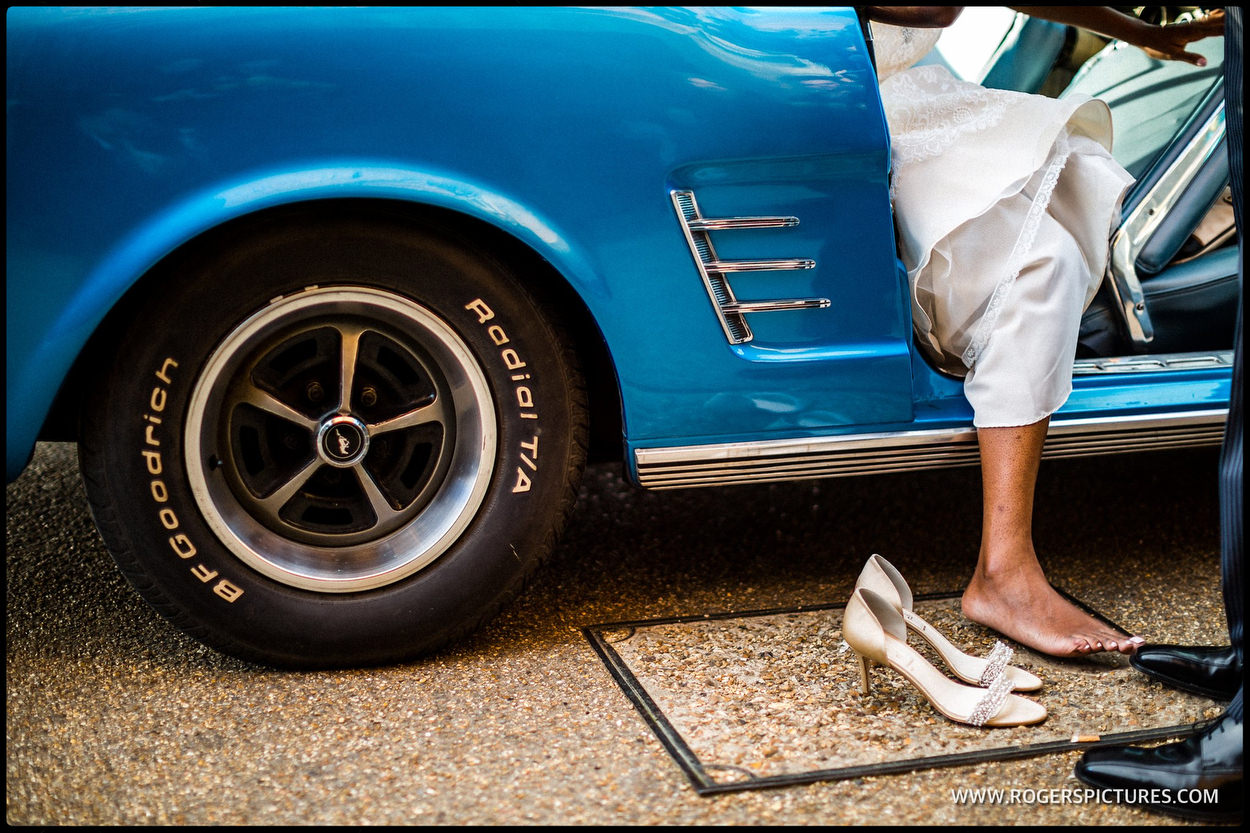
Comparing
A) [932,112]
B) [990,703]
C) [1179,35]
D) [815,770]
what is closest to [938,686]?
[990,703]

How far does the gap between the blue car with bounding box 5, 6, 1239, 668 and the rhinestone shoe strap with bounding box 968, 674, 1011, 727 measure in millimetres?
440

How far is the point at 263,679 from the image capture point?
1.88 m

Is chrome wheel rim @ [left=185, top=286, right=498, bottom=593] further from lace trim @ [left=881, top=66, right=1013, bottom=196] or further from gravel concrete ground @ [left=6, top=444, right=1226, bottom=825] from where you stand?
lace trim @ [left=881, top=66, right=1013, bottom=196]

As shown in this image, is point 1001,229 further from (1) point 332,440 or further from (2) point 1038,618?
(1) point 332,440

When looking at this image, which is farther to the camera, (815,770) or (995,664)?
(995,664)

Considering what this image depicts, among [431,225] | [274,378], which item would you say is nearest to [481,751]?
[274,378]

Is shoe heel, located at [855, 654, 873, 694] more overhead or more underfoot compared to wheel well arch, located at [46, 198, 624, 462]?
more underfoot

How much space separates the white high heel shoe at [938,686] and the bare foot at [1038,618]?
0.70ft

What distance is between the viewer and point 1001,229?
1.96m

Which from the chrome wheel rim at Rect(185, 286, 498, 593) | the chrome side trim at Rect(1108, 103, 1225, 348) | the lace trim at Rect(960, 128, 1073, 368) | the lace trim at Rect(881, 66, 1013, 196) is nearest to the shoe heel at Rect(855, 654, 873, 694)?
the lace trim at Rect(960, 128, 1073, 368)

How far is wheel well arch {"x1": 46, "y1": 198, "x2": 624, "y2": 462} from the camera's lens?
1.72 metres

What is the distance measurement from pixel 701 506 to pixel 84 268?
63.5 inches

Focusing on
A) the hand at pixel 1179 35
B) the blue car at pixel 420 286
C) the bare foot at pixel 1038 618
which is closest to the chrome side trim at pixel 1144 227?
the hand at pixel 1179 35

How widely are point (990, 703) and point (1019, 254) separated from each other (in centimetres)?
80
